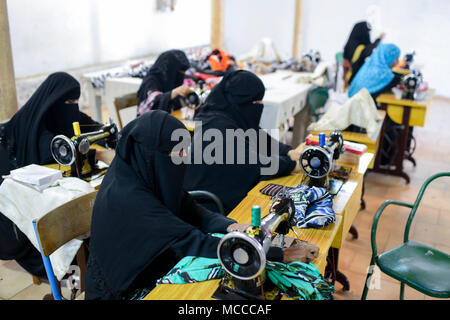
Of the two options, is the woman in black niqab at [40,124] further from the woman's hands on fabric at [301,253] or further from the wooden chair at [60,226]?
the woman's hands on fabric at [301,253]

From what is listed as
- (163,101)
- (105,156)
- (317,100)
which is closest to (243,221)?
(105,156)

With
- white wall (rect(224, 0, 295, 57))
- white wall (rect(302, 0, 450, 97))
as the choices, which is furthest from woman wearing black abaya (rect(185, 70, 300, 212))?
white wall (rect(224, 0, 295, 57))

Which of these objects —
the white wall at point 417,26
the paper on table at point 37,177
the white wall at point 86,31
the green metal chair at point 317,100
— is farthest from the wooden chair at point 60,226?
the white wall at point 417,26

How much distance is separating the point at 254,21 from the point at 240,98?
26.7ft

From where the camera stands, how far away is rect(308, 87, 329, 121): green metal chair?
5.10 m

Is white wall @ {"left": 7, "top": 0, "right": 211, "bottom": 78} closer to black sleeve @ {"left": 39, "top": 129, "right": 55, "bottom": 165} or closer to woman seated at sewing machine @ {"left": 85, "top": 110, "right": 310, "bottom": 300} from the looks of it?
black sleeve @ {"left": 39, "top": 129, "right": 55, "bottom": 165}

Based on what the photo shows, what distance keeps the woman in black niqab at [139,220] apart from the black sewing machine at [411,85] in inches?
131

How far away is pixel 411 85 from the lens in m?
4.34

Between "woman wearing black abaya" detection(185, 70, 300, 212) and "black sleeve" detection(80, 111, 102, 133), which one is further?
"black sleeve" detection(80, 111, 102, 133)

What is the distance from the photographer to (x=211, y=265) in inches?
61.2

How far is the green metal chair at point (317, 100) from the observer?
16.7 ft

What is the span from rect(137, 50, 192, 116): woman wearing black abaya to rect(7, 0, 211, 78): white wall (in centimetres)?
234
